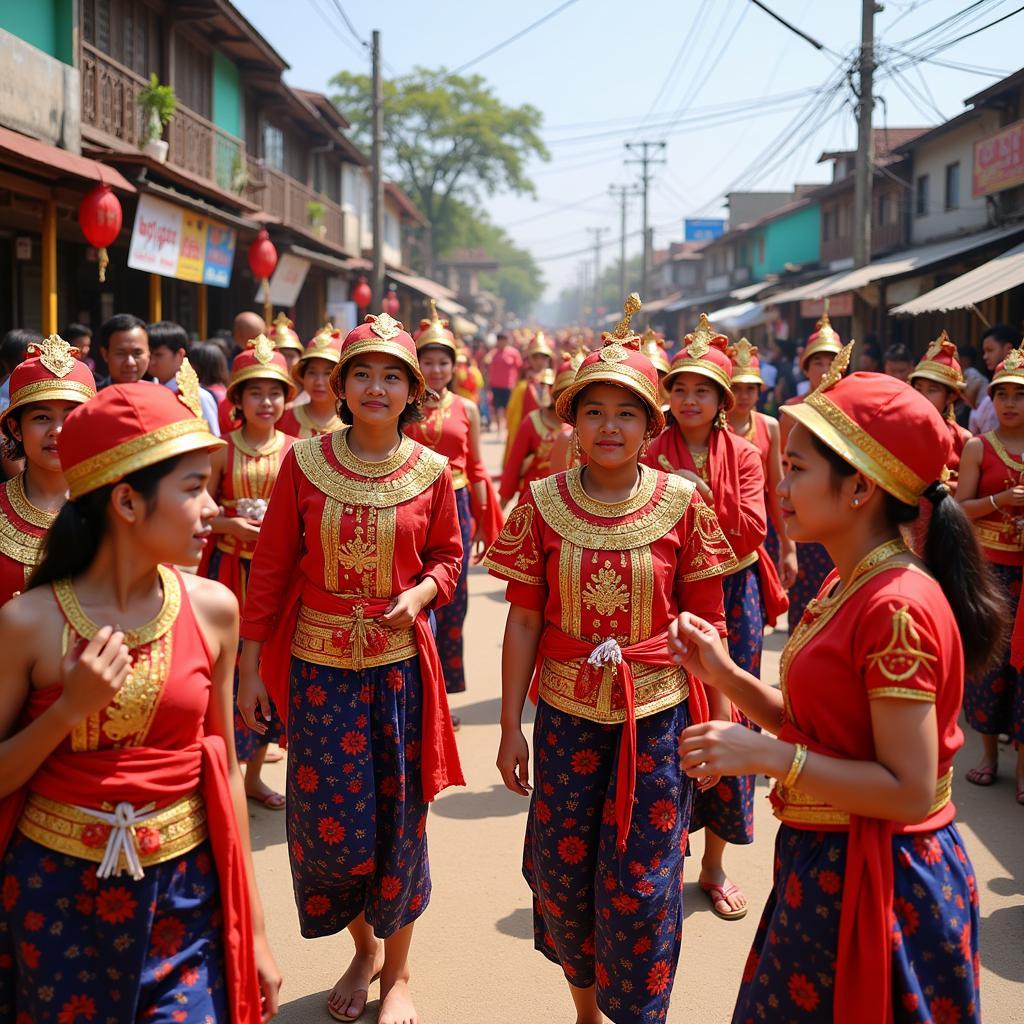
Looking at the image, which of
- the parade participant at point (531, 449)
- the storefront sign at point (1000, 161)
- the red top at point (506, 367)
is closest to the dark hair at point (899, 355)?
the parade participant at point (531, 449)

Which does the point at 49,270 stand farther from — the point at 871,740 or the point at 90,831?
the point at 871,740

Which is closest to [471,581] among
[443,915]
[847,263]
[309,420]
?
[309,420]

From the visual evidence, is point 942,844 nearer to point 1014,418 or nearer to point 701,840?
point 701,840

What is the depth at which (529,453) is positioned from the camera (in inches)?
299

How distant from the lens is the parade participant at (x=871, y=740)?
2.16m

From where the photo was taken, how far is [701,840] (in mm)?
5199

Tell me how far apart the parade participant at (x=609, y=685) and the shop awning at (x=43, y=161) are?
684 centimetres

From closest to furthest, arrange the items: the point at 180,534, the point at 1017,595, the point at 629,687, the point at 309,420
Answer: the point at 180,534
the point at 629,687
the point at 1017,595
the point at 309,420

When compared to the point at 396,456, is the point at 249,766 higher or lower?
lower

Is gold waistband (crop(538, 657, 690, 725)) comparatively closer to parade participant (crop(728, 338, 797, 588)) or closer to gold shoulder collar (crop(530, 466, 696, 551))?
gold shoulder collar (crop(530, 466, 696, 551))

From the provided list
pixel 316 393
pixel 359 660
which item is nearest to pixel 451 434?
pixel 316 393

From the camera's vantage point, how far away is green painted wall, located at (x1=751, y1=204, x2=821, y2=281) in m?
39.4

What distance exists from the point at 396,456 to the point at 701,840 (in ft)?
8.44

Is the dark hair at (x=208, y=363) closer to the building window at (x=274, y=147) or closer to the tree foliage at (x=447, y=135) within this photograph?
the building window at (x=274, y=147)
